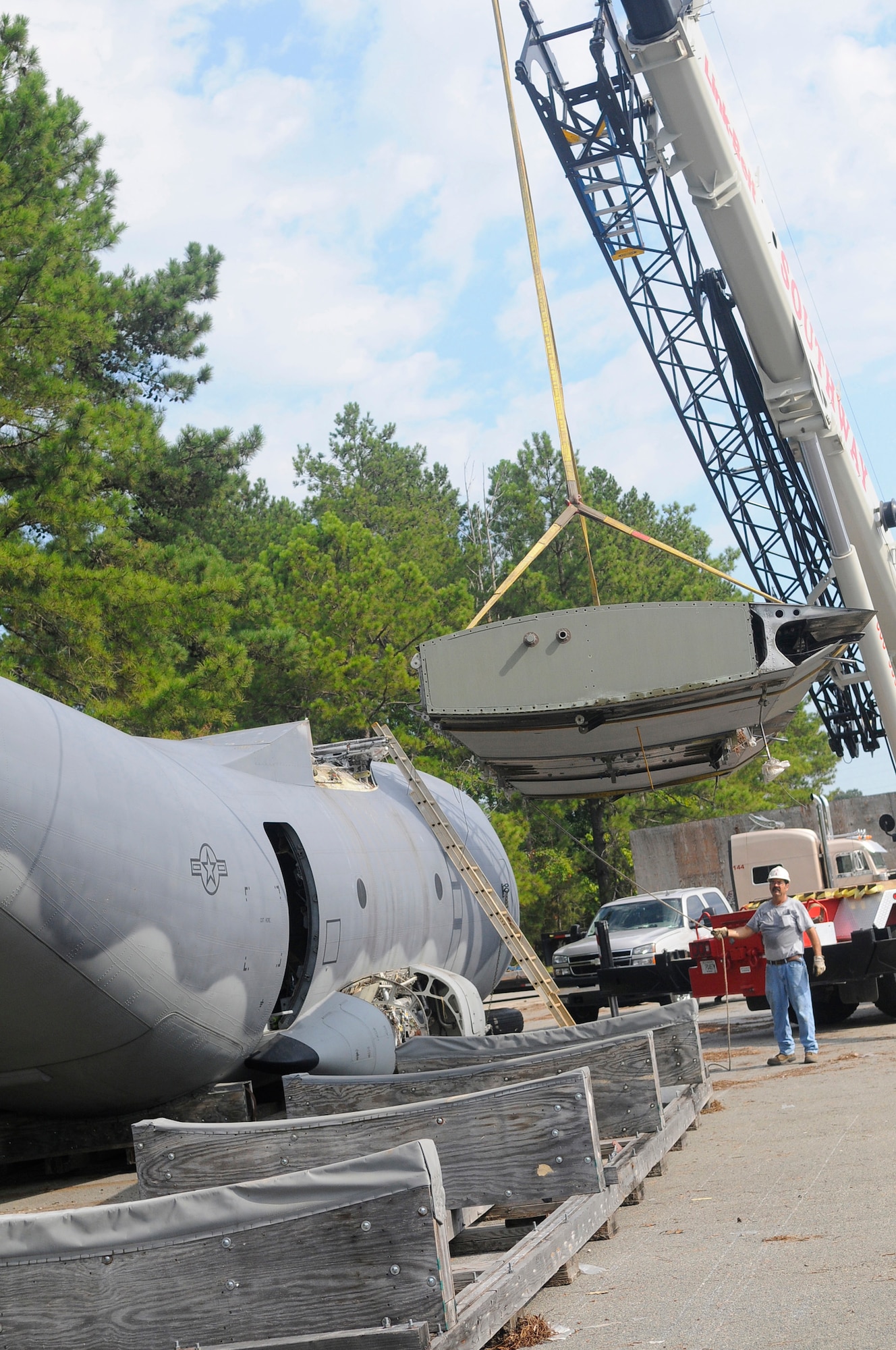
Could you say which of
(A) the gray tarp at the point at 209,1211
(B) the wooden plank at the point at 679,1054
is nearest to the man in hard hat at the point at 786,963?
(B) the wooden plank at the point at 679,1054

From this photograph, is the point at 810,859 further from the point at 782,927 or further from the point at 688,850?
the point at 688,850

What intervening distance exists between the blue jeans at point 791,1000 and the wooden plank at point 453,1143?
19.4 feet

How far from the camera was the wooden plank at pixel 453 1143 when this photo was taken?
493cm

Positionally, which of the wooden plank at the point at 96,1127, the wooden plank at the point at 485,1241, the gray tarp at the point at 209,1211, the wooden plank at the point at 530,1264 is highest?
the gray tarp at the point at 209,1211

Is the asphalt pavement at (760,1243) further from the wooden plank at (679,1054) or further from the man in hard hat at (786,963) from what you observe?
the man in hard hat at (786,963)

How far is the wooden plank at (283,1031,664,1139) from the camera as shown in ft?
21.1

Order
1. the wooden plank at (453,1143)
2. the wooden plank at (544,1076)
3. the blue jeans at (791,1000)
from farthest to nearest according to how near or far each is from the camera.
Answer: the blue jeans at (791,1000) → the wooden plank at (544,1076) → the wooden plank at (453,1143)

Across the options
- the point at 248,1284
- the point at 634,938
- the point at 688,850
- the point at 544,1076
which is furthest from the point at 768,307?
the point at 688,850

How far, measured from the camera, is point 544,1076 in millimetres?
6566

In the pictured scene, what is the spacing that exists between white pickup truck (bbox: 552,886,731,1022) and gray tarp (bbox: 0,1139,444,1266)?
9936 mm

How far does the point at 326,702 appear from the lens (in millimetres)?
26812

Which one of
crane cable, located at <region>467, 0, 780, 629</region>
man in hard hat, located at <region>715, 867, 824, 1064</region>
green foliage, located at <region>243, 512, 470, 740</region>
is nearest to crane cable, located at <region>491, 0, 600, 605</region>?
crane cable, located at <region>467, 0, 780, 629</region>

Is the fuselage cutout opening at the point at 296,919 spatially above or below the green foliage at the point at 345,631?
below

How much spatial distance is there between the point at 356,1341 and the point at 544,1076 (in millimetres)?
3273
